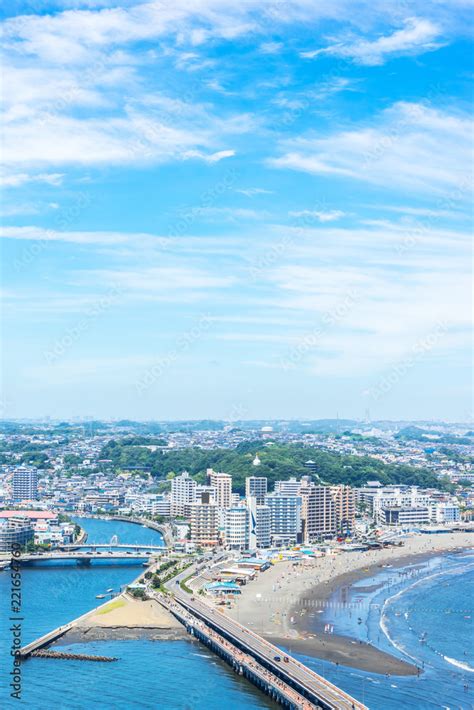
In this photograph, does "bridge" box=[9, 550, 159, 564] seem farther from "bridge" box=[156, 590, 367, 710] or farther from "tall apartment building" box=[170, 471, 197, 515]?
"tall apartment building" box=[170, 471, 197, 515]

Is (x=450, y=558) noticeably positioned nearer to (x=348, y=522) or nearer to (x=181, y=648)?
(x=348, y=522)

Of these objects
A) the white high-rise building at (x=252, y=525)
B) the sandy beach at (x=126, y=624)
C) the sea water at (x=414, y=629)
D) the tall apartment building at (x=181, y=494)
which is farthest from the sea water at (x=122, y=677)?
the tall apartment building at (x=181, y=494)

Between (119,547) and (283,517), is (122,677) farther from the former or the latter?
(283,517)

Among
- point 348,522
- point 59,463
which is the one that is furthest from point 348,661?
point 59,463

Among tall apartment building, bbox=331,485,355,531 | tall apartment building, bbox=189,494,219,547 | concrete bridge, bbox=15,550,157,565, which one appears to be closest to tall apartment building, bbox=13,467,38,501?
tall apartment building, bbox=189,494,219,547

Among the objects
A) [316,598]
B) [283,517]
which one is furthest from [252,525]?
[316,598]
